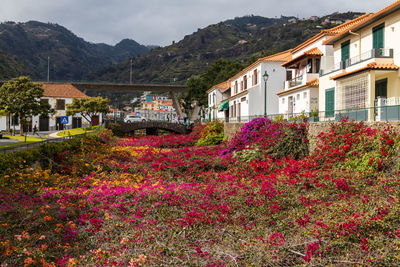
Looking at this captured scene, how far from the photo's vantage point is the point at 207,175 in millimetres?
18141

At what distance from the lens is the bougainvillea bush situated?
7.36m

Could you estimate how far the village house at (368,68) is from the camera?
17.7 metres

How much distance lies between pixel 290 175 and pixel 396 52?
10370 millimetres

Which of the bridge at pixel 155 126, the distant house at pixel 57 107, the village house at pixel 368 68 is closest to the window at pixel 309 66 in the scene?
the village house at pixel 368 68

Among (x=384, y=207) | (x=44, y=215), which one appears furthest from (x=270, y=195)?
(x=44, y=215)

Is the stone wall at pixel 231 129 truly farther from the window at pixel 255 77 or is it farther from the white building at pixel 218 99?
the white building at pixel 218 99

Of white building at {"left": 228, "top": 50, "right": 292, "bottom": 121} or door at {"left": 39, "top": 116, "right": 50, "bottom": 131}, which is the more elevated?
white building at {"left": 228, "top": 50, "right": 292, "bottom": 121}

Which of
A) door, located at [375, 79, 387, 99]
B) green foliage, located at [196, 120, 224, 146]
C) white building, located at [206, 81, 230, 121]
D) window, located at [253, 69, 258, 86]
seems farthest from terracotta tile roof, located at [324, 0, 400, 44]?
white building, located at [206, 81, 230, 121]

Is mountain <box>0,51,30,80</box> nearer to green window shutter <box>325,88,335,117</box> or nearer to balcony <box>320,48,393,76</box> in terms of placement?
balcony <box>320,48,393,76</box>

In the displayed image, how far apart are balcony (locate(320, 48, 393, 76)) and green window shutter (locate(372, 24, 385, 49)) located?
1.96ft

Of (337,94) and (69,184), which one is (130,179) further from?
(337,94)

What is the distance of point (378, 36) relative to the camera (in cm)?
1939

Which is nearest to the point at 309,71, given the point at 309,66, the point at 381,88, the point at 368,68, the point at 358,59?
the point at 309,66

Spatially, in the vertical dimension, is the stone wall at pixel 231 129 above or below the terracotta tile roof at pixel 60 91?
below
